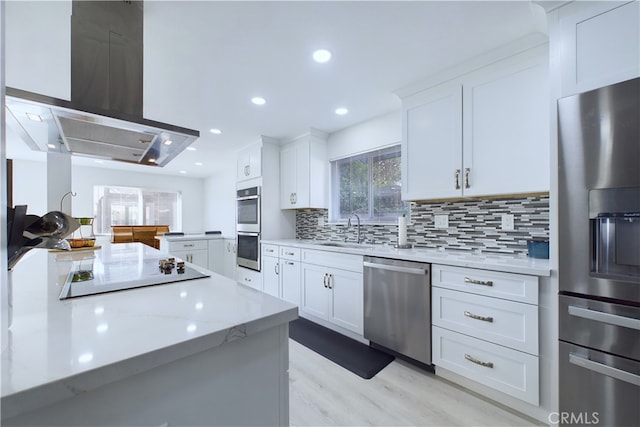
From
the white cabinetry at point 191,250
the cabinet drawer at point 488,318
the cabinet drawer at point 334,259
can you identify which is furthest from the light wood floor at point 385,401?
the white cabinetry at point 191,250

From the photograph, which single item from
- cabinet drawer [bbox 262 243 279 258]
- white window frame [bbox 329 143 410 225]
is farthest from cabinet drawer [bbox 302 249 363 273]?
white window frame [bbox 329 143 410 225]

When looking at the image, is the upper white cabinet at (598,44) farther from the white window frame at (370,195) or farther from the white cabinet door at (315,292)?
the white cabinet door at (315,292)

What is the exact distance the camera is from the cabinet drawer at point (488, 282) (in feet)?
4.95

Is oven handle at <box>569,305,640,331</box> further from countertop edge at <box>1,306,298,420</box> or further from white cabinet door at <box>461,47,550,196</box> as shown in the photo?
countertop edge at <box>1,306,298,420</box>

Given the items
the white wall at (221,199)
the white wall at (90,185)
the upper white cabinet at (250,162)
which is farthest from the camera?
the white wall at (221,199)

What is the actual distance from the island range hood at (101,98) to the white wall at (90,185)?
5.36 meters

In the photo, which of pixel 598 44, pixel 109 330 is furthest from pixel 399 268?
pixel 109 330

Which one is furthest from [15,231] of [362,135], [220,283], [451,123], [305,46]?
[362,135]

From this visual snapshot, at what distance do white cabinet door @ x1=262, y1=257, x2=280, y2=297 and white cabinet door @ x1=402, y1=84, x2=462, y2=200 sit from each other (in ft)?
6.18

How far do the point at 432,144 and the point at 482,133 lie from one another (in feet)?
1.20

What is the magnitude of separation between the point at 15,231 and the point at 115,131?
61 centimetres

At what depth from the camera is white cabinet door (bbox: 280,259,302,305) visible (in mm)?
3104

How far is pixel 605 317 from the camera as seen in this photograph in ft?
4.02

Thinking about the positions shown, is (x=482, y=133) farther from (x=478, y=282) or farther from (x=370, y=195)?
(x=370, y=195)
